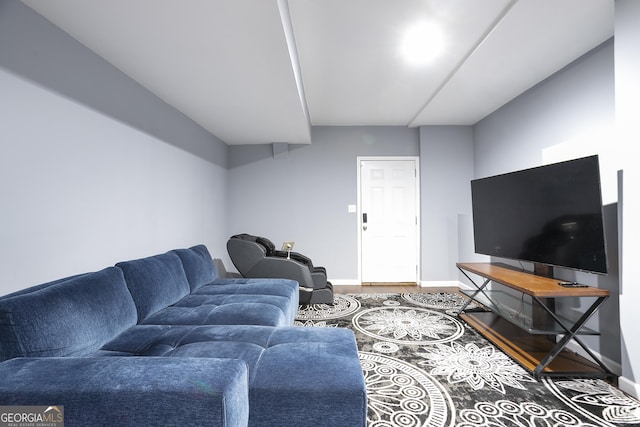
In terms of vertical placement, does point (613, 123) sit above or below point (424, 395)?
above

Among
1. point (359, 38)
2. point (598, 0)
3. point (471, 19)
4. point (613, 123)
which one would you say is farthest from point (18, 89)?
point (613, 123)

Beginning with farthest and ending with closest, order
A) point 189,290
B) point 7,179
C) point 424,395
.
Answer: point 189,290
point 424,395
point 7,179

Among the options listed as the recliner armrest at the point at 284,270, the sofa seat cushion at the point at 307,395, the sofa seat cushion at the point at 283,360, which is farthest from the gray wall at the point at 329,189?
the sofa seat cushion at the point at 307,395

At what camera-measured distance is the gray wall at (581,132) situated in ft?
7.02

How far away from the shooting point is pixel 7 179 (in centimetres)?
144

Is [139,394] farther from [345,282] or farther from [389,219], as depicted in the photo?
[389,219]

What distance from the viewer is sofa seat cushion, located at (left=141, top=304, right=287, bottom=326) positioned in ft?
6.15

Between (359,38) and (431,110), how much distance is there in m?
1.94

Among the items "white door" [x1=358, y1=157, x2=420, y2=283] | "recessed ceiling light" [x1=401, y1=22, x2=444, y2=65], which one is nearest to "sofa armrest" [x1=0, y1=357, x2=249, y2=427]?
"recessed ceiling light" [x1=401, y1=22, x2=444, y2=65]

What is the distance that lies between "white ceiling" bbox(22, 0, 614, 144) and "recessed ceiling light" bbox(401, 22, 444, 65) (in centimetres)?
7

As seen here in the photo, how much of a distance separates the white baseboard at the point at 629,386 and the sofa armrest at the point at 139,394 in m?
2.38

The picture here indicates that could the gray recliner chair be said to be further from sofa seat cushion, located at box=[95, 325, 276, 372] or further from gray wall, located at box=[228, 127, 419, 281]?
sofa seat cushion, located at box=[95, 325, 276, 372]

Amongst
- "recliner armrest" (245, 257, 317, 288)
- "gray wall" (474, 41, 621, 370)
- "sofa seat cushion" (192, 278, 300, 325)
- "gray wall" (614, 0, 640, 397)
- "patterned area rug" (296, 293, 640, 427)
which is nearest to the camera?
"patterned area rug" (296, 293, 640, 427)

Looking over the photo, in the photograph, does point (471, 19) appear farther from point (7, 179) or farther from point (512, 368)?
point (7, 179)
